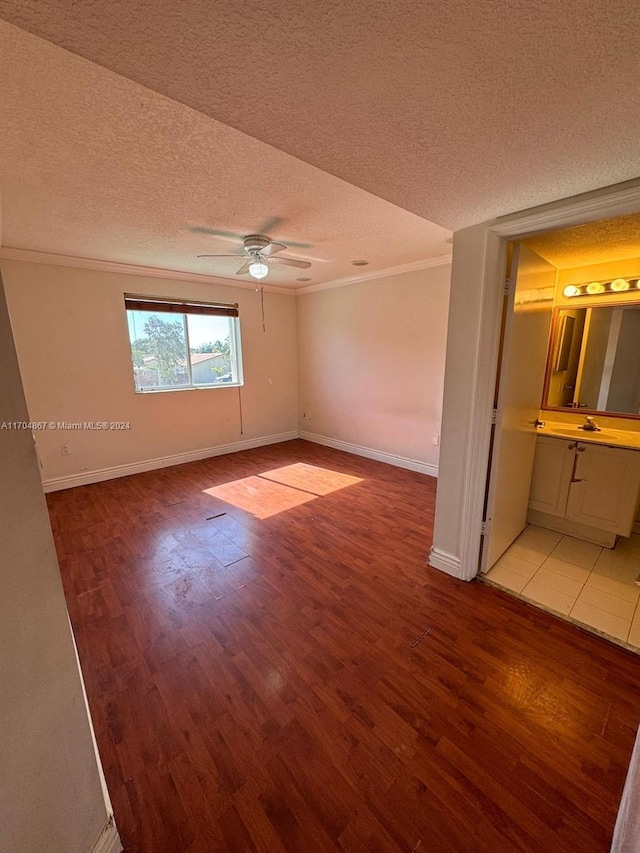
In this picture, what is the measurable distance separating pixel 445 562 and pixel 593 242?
2415 mm

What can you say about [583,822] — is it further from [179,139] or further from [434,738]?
[179,139]

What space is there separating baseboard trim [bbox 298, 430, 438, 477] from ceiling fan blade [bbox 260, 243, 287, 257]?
9.19 ft

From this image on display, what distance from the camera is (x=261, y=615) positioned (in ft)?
6.37

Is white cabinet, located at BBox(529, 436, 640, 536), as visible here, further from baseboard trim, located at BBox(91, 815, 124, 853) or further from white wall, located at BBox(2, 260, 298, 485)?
white wall, located at BBox(2, 260, 298, 485)

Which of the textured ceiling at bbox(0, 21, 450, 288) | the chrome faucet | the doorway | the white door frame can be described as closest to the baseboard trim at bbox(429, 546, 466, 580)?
the white door frame

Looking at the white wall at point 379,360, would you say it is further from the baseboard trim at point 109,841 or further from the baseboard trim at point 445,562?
Result: the baseboard trim at point 109,841

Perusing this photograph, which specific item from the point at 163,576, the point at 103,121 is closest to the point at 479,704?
the point at 163,576

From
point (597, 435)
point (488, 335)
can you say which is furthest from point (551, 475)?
point (488, 335)

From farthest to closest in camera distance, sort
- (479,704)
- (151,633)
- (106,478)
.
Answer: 1. (106,478)
2. (151,633)
3. (479,704)

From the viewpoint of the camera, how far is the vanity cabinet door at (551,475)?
2.63 meters

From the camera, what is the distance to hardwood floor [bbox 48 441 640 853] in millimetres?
1083

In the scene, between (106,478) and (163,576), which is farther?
(106,478)

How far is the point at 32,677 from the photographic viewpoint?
801 millimetres

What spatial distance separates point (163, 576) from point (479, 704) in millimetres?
1971
